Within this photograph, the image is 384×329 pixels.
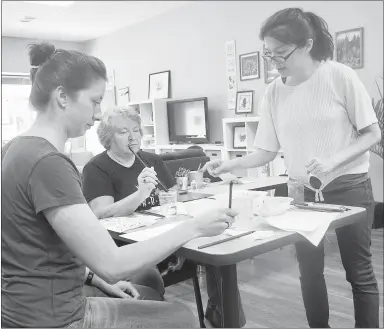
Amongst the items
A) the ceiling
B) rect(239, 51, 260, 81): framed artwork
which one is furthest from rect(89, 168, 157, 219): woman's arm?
the ceiling

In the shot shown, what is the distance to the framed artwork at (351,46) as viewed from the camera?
3.64 m

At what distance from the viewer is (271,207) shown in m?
1.40

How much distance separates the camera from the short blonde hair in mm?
1921

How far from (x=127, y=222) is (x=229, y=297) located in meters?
0.41

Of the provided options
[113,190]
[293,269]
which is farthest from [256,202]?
[293,269]

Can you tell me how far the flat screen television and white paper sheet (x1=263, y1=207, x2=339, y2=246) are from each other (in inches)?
148

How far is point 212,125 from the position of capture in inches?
207

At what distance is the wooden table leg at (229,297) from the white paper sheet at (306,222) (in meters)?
0.18

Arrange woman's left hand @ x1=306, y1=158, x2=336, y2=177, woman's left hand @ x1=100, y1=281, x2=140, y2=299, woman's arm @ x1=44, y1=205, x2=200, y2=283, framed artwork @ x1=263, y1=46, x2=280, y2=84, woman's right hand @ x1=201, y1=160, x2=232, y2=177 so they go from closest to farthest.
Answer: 1. woman's arm @ x1=44, y1=205, x2=200, y2=283
2. woman's left hand @ x1=100, y1=281, x2=140, y2=299
3. woman's left hand @ x1=306, y1=158, x2=336, y2=177
4. woman's right hand @ x1=201, y1=160, x2=232, y2=177
5. framed artwork @ x1=263, y1=46, x2=280, y2=84

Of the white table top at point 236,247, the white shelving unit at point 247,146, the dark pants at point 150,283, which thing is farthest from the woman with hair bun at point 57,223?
the white shelving unit at point 247,146

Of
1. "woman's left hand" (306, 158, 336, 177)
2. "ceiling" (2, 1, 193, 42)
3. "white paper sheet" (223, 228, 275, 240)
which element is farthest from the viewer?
"ceiling" (2, 1, 193, 42)

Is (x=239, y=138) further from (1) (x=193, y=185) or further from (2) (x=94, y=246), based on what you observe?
(2) (x=94, y=246)

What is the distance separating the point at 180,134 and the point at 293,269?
314 centimetres

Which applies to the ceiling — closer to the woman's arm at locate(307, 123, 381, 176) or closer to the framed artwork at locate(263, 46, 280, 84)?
the framed artwork at locate(263, 46, 280, 84)
